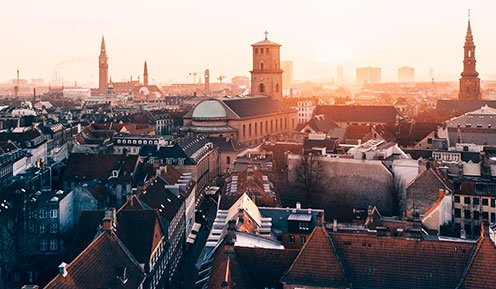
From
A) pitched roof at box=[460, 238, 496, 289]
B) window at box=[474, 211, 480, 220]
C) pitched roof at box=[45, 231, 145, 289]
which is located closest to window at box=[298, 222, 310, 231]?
pitched roof at box=[45, 231, 145, 289]

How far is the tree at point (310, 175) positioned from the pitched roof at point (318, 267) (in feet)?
110

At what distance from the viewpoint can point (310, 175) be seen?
67.4m

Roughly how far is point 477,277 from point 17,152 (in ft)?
212

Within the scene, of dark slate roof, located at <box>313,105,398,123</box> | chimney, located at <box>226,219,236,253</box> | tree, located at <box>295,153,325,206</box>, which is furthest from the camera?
dark slate roof, located at <box>313,105,398,123</box>

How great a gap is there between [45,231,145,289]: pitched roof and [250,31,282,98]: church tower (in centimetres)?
10330

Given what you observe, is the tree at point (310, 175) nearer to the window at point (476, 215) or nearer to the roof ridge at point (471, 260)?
the window at point (476, 215)

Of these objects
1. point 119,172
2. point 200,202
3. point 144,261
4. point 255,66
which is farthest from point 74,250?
point 255,66

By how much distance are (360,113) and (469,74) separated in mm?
30529

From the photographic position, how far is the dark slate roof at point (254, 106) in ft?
372

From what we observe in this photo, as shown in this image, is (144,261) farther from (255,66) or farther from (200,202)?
(255,66)

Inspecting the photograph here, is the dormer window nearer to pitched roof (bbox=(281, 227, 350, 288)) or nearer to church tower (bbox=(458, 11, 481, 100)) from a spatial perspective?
pitched roof (bbox=(281, 227, 350, 288))

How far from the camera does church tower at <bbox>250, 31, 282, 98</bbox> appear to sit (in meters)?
137

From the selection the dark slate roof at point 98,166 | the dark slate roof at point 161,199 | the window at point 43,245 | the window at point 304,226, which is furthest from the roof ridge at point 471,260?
the dark slate roof at point 98,166


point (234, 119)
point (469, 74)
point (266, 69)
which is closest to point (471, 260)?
point (234, 119)
